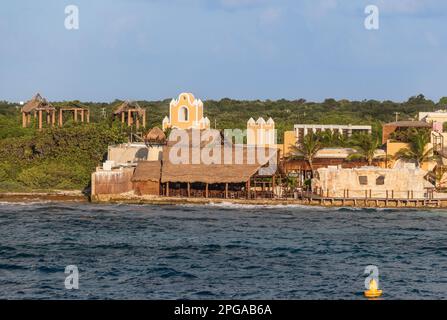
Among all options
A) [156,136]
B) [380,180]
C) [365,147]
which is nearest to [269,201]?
[380,180]

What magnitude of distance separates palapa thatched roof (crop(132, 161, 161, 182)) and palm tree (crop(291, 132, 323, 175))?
10.9 meters

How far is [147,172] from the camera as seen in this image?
2803 inches

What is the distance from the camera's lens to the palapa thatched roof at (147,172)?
70.7 m

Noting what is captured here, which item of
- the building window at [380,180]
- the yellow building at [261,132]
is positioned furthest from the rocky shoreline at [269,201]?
the yellow building at [261,132]

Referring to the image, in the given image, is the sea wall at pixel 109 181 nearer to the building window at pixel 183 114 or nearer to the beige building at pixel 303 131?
the beige building at pixel 303 131

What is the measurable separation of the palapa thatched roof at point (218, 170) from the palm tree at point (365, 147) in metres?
8.08

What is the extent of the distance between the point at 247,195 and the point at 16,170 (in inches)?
842

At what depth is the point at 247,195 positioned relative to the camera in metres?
69.4

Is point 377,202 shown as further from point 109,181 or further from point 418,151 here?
point 109,181

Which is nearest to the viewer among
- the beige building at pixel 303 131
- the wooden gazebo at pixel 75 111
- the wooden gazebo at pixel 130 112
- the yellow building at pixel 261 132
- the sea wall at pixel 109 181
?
the sea wall at pixel 109 181

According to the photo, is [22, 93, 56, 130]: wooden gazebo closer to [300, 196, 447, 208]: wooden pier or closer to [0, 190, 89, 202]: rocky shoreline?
[0, 190, 89, 202]: rocky shoreline

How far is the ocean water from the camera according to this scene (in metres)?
34.6
